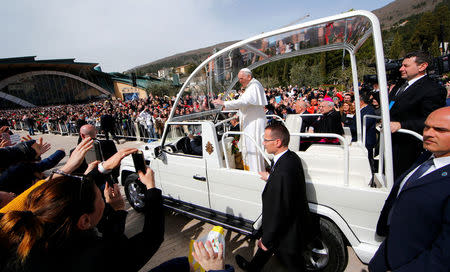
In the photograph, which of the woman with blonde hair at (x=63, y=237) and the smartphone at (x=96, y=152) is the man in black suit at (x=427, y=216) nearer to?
the woman with blonde hair at (x=63, y=237)

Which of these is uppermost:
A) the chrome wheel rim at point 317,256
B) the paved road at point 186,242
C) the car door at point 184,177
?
the car door at point 184,177

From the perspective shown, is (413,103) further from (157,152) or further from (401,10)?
(401,10)

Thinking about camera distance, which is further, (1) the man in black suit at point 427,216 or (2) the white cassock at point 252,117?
(2) the white cassock at point 252,117

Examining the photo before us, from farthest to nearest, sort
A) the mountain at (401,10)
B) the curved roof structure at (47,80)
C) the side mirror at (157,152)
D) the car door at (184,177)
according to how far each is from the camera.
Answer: the mountain at (401,10)
the curved roof structure at (47,80)
the side mirror at (157,152)
the car door at (184,177)

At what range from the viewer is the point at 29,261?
912 millimetres

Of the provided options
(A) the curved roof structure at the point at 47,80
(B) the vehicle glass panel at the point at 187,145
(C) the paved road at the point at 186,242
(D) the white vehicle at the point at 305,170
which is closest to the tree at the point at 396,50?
(D) the white vehicle at the point at 305,170

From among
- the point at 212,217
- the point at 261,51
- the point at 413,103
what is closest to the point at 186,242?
the point at 212,217

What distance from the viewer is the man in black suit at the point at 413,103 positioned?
2318mm

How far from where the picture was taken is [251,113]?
3.31 metres

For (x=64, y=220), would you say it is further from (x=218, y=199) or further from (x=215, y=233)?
(x=218, y=199)

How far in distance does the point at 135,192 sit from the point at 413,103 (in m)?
4.63

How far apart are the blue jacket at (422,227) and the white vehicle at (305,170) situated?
0.57 meters

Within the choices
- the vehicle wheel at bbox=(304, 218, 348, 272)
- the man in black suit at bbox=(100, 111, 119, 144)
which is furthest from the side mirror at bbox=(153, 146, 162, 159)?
the man in black suit at bbox=(100, 111, 119, 144)

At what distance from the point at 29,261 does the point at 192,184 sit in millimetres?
2342
